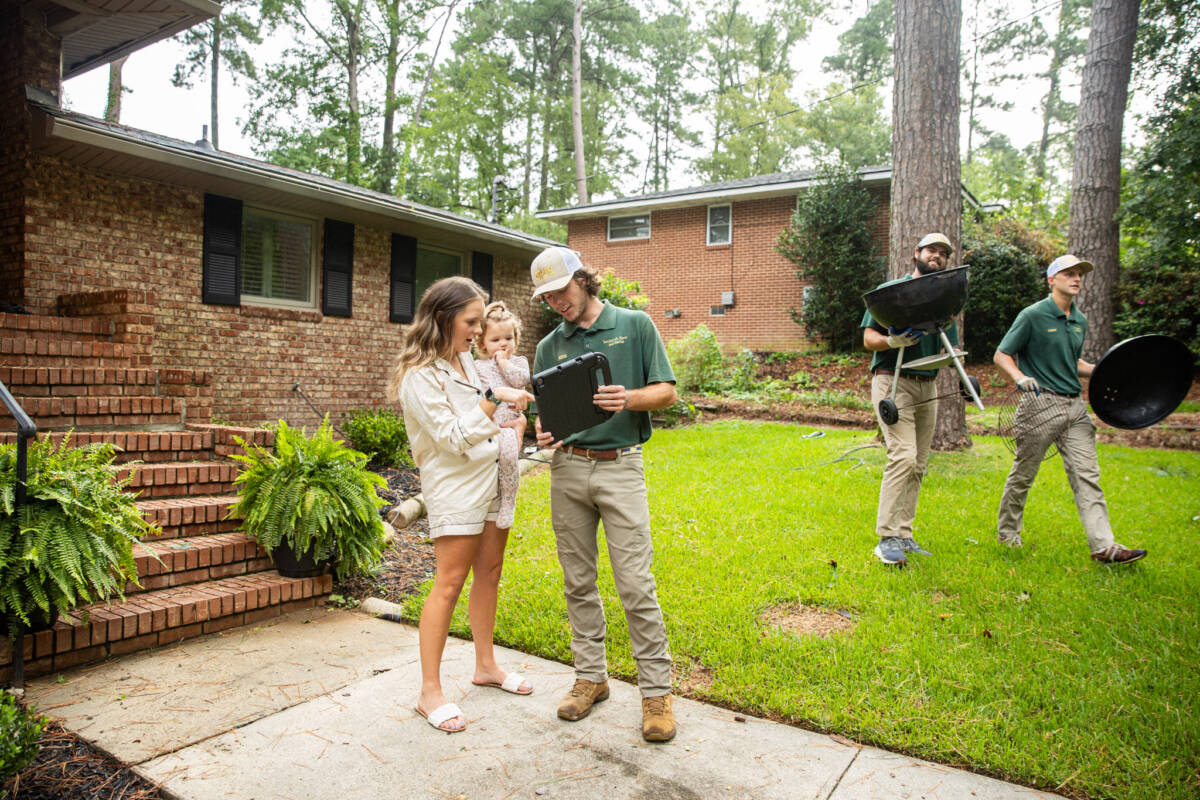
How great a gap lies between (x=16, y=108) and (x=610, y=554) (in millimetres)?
7656

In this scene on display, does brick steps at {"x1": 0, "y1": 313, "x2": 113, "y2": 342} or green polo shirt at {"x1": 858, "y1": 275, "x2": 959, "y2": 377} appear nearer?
green polo shirt at {"x1": 858, "y1": 275, "x2": 959, "y2": 377}

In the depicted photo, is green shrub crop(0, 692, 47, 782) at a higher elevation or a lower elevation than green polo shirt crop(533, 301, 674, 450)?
lower

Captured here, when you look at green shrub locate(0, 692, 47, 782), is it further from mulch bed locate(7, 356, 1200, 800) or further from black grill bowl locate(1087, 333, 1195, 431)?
black grill bowl locate(1087, 333, 1195, 431)

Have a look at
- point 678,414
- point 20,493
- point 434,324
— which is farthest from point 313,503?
point 678,414

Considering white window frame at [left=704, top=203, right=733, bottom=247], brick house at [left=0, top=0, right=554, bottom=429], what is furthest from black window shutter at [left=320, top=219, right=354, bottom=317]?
white window frame at [left=704, top=203, right=733, bottom=247]

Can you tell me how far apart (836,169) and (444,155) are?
17.1 m

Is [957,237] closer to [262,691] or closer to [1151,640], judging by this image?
[1151,640]

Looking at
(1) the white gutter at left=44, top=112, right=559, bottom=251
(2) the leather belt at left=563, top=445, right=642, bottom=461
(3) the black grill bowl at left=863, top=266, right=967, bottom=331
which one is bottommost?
(2) the leather belt at left=563, top=445, right=642, bottom=461

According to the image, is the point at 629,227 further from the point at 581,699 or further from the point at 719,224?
the point at 581,699

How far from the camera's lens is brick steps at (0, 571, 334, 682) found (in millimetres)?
3104

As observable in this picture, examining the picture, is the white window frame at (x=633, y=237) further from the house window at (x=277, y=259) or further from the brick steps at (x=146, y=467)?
the brick steps at (x=146, y=467)

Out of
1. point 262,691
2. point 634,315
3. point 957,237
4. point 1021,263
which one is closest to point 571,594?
point 634,315

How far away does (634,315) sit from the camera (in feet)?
9.73

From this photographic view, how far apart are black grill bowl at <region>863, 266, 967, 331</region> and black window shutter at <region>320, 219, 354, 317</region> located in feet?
23.8
